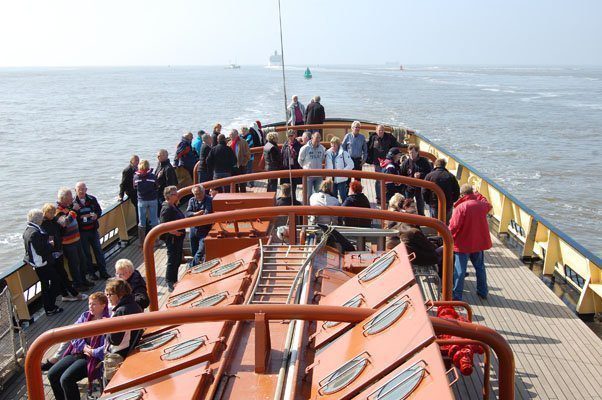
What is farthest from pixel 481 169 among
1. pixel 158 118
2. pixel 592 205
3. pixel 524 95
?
pixel 524 95

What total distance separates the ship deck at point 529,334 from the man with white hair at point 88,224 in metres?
0.26

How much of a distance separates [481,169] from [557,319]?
68.9ft

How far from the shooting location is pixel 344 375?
10.3 ft

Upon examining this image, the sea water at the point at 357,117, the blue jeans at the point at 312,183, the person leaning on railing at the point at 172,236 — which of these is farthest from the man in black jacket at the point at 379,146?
the sea water at the point at 357,117

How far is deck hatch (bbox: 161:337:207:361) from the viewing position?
12.3ft

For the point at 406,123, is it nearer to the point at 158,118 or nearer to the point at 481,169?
the point at 481,169

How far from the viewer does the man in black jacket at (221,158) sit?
391 inches

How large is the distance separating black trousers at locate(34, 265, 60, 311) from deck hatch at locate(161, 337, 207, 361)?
3.60 m

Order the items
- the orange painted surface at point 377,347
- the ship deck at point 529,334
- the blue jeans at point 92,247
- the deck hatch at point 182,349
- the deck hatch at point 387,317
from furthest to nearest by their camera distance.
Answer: the blue jeans at point 92,247, the ship deck at point 529,334, the deck hatch at point 182,349, the deck hatch at point 387,317, the orange painted surface at point 377,347

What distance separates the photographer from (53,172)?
2844cm

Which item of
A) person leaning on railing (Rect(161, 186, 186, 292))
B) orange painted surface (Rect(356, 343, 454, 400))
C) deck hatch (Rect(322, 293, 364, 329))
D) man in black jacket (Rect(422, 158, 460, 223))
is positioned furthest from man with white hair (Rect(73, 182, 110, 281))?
orange painted surface (Rect(356, 343, 454, 400))

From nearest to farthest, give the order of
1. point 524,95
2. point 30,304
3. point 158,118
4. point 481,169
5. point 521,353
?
1. point 521,353
2. point 30,304
3. point 481,169
4. point 158,118
5. point 524,95

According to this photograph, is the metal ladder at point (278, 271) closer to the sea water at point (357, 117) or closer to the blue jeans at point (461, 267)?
the blue jeans at point (461, 267)

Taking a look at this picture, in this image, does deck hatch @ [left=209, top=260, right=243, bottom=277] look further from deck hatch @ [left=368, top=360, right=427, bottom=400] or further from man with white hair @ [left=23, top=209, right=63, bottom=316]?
deck hatch @ [left=368, top=360, right=427, bottom=400]
